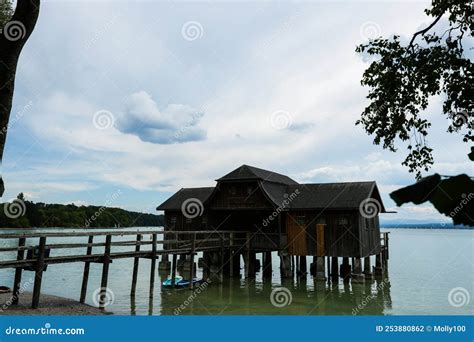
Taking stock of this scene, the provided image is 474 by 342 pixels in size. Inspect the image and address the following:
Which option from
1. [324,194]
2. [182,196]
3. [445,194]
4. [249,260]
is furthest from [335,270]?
[445,194]

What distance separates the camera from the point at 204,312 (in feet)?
62.6

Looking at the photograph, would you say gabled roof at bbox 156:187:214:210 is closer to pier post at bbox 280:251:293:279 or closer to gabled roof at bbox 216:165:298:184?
gabled roof at bbox 216:165:298:184

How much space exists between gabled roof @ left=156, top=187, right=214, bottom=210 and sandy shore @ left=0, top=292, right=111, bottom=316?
56.4 ft

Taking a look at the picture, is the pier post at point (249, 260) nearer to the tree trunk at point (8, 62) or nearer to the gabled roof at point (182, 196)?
the gabled roof at point (182, 196)

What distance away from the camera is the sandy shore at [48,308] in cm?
1516

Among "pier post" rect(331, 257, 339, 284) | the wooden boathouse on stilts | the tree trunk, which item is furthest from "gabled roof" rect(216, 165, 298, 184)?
the tree trunk

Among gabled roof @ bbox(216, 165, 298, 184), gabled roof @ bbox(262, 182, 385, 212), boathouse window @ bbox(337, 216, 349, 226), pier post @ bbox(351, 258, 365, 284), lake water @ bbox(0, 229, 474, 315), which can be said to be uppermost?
gabled roof @ bbox(216, 165, 298, 184)

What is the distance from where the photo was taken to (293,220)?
2909 cm

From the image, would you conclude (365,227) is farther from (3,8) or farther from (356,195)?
(3,8)

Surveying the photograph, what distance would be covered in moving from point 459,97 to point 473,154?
797cm

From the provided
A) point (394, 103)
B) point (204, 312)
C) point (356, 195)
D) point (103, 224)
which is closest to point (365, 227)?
point (356, 195)

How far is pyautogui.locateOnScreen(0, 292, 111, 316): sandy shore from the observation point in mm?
15156

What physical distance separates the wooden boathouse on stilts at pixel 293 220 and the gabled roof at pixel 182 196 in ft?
12.0

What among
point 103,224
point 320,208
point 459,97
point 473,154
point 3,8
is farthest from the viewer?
point 103,224
